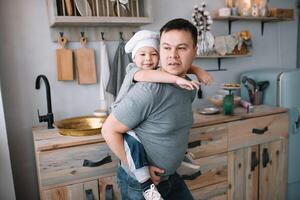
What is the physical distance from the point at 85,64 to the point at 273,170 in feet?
5.53

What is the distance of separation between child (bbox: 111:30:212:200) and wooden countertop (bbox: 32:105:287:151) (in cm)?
41

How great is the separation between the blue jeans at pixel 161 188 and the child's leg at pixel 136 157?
76 millimetres

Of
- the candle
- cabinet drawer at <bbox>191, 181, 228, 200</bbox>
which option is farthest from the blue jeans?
the candle

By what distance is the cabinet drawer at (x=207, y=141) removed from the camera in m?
1.91

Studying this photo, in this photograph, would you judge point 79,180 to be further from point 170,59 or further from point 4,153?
point 170,59

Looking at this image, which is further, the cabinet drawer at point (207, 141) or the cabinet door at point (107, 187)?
the cabinet drawer at point (207, 141)

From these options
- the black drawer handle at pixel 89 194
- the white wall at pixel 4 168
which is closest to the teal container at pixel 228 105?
the black drawer handle at pixel 89 194

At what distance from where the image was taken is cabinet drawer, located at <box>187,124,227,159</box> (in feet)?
6.27

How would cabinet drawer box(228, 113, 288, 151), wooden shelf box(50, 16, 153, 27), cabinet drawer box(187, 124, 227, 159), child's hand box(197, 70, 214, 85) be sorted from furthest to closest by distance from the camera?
cabinet drawer box(228, 113, 288, 151)
cabinet drawer box(187, 124, 227, 159)
wooden shelf box(50, 16, 153, 27)
child's hand box(197, 70, 214, 85)

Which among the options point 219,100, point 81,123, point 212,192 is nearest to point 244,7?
point 219,100

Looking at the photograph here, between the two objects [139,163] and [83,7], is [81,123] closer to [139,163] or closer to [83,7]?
[83,7]

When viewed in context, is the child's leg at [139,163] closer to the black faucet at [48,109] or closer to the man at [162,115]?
the man at [162,115]

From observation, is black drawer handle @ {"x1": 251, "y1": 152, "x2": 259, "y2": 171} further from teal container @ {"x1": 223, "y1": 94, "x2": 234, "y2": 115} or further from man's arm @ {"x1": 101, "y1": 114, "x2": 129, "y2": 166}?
man's arm @ {"x1": 101, "y1": 114, "x2": 129, "y2": 166}

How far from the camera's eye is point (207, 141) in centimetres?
196
